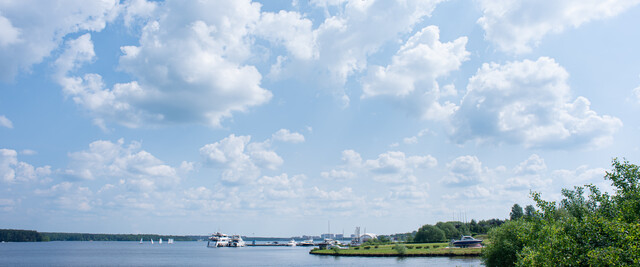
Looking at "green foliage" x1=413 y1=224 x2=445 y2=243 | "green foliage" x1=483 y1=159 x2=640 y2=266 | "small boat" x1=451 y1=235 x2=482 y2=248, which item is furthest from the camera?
"green foliage" x1=413 y1=224 x2=445 y2=243

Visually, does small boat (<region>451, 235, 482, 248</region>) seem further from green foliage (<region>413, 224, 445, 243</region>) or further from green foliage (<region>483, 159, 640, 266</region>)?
green foliage (<region>483, 159, 640, 266</region>)

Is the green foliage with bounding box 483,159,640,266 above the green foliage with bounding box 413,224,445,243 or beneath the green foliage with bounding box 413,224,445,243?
above

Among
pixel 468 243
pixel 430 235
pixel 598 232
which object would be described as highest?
pixel 598 232

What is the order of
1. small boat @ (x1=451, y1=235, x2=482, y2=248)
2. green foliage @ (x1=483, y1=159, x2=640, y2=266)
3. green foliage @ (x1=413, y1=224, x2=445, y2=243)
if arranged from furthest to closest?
green foliage @ (x1=413, y1=224, x2=445, y2=243) < small boat @ (x1=451, y1=235, x2=482, y2=248) < green foliage @ (x1=483, y1=159, x2=640, y2=266)

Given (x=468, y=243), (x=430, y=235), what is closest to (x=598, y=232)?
(x=468, y=243)

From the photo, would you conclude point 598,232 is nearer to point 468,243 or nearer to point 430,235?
point 468,243

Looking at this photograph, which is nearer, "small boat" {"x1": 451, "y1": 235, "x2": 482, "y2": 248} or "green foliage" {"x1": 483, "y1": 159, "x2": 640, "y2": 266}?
Answer: "green foliage" {"x1": 483, "y1": 159, "x2": 640, "y2": 266}

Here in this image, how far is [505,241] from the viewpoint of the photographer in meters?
55.4

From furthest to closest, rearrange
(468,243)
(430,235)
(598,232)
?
(430,235)
(468,243)
(598,232)

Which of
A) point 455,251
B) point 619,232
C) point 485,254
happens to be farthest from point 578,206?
point 455,251

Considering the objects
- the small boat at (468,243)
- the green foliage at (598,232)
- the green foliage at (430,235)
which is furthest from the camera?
the green foliage at (430,235)

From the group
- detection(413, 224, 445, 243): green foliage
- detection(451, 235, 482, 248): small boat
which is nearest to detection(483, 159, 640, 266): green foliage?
detection(451, 235, 482, 248): small boat

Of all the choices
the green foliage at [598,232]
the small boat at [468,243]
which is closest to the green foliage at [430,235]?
the small boat at [468,243]

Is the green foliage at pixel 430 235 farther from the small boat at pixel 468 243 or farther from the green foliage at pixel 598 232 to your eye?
the green foliage at pixel 598 232
